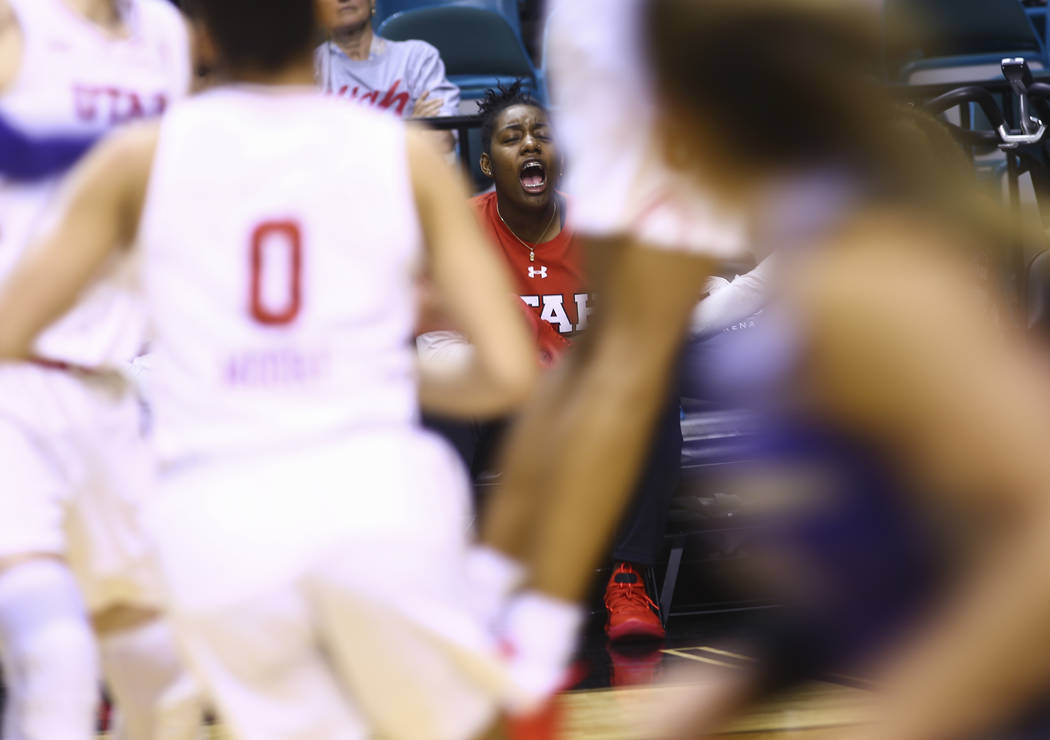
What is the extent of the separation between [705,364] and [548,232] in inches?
28.7

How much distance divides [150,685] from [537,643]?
1.00 metres

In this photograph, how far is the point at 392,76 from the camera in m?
5.53

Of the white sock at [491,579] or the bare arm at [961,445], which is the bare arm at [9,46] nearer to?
the white sock at [491,579]

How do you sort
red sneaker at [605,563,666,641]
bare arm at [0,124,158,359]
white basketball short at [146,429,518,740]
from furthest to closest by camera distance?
red sneaker at [605,563,666,641] → bare arm at [0,124,158,359] → white basketball short at [146,429,518,740]

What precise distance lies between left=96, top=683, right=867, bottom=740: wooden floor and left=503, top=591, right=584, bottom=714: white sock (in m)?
1.26

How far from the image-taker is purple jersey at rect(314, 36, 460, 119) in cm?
545

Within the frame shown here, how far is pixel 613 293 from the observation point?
2.06 m

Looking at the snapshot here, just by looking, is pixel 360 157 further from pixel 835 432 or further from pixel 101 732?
pixel 101 732

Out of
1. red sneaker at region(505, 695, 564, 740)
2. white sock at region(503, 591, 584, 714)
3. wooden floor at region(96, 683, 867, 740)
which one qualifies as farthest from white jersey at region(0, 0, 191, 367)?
wooden floor at region(96, 683, 867, 740)

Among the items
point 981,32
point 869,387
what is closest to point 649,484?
point 869,387

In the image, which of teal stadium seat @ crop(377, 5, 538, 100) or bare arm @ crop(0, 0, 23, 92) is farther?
teal stadium seat @ crop(377, 5, 538, 100)

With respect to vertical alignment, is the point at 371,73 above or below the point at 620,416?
above

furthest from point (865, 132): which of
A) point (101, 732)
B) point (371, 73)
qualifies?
point (371, 73)

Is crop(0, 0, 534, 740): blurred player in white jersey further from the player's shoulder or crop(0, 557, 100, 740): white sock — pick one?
the player's shoulder
